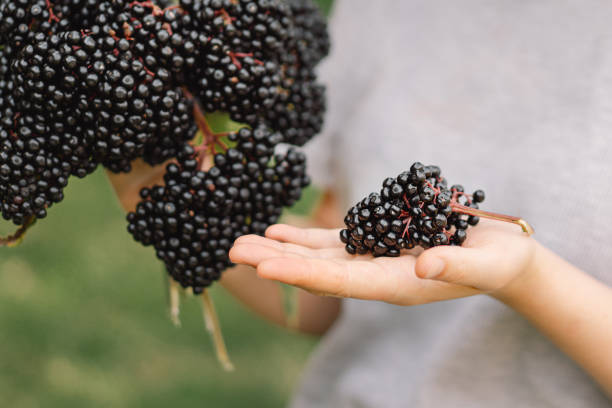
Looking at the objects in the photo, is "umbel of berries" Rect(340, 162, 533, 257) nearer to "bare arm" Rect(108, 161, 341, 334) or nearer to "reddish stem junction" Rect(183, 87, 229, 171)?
"reddish stem junction" Rect(183, 87, 229, 171)

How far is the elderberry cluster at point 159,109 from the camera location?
0.65 metres

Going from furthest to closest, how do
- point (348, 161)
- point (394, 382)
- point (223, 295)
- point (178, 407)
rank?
1. point (223, 295)
2. point (178, 407)
3. point (348, 161)
4. point (394, 382)

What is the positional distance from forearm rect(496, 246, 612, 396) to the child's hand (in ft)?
0.14

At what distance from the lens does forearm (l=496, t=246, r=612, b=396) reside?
2.29 ft

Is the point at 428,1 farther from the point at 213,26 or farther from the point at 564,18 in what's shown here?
the point at 213,26

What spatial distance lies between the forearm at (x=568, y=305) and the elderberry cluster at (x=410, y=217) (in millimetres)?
131

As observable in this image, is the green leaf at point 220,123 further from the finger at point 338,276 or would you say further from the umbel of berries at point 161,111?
the finger at point 338,276

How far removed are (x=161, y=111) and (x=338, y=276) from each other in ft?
1.10

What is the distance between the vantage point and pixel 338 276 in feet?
1.84

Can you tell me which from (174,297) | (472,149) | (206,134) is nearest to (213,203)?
(206,134)

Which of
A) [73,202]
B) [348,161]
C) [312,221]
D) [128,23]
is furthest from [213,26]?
[73,202]

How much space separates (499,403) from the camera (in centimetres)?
102

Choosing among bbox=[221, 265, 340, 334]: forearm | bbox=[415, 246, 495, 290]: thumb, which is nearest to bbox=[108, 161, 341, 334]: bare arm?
bbox=[221, 265, 340, 334]: forearm

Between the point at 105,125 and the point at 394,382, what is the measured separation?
893 millimetres
